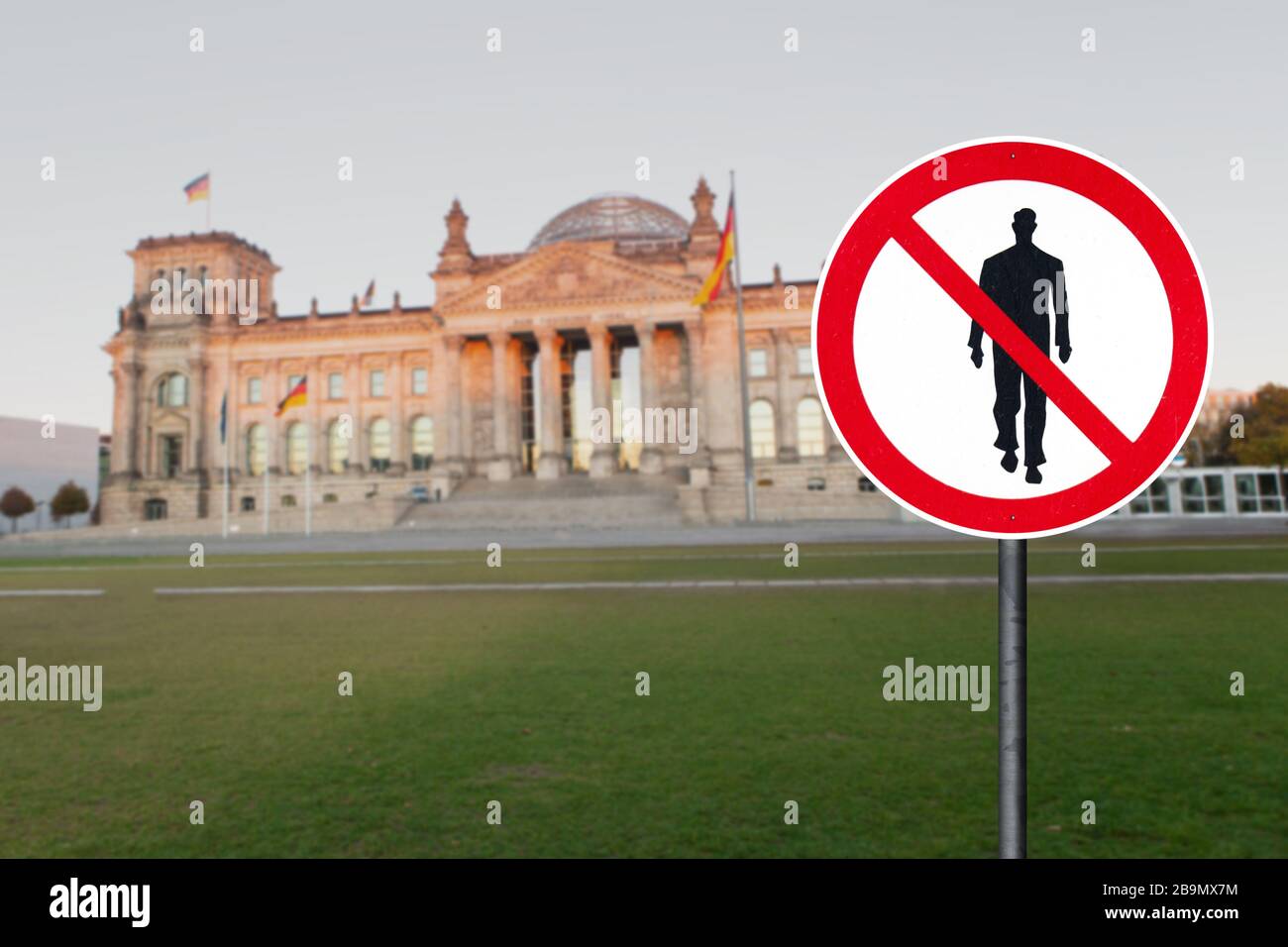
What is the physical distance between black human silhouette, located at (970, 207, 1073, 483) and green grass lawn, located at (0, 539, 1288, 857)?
6.31ft

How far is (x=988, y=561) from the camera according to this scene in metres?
16.6

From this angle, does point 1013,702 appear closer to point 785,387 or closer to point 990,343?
point 990,343

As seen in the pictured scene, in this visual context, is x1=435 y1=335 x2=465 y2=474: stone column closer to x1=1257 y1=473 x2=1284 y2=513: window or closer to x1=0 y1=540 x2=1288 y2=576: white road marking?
x1=0 y1=540 x2=1288 y2=576: white road marking

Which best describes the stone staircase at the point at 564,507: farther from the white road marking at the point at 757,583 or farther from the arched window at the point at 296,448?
the white road marking at the point at 757,583

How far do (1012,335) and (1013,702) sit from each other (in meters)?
0.73

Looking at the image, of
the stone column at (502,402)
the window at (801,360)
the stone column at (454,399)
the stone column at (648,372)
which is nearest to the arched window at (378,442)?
the stone column at (454,399)

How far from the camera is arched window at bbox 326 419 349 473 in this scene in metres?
69.9

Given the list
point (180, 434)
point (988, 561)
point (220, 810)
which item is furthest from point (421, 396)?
point (220, 810)

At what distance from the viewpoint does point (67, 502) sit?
75.9 metres

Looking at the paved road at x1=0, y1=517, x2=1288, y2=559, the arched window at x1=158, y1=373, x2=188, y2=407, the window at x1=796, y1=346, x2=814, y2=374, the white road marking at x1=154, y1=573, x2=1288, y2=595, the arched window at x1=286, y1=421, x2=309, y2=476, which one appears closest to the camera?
the white road marking at x1=154, y1=573, x2=1288, y2=595

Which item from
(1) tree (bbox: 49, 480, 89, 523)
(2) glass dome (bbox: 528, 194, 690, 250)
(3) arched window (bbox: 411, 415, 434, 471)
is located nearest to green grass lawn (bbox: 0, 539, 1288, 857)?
(3) arched window (bbox: 411, 415, 434, 471)

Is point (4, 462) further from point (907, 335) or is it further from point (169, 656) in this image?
point (907, 335)

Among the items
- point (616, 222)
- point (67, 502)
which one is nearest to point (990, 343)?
point (616, 222)

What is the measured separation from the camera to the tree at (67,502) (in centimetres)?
7562
